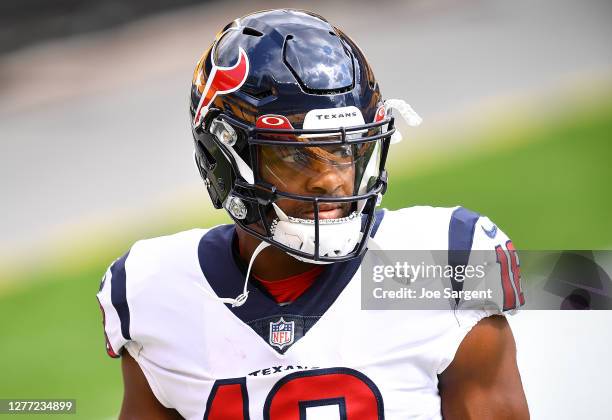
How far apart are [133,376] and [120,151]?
2.62 metres

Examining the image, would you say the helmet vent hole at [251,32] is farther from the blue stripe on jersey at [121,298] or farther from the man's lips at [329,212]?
the blue stripe on jersey at [121,298]

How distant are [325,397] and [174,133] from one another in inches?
113

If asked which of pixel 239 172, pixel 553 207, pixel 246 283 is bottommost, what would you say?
pixel 553 207

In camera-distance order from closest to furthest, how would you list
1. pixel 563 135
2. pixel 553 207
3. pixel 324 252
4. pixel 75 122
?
pixel 324 252 < pixel 553 207 < pixel 563 135 < pixel 75 122

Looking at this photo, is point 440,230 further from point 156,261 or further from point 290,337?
point 156,261

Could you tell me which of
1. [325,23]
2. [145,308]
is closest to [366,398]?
[145,308]

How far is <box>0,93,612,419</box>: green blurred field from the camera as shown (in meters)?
3.65

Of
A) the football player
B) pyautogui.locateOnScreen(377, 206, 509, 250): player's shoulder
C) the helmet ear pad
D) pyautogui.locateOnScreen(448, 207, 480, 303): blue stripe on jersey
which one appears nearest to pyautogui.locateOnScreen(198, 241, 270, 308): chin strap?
the football player

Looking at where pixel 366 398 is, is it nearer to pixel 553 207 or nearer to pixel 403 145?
pixel 553 207

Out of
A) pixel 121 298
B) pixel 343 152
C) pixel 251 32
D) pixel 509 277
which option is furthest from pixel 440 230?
pixel 121 298

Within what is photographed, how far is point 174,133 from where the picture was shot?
4.63 m

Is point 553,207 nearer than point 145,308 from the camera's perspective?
No

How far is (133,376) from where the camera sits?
82.4 inches

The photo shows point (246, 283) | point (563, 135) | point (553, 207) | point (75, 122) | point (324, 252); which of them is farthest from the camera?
point (75, 122)
